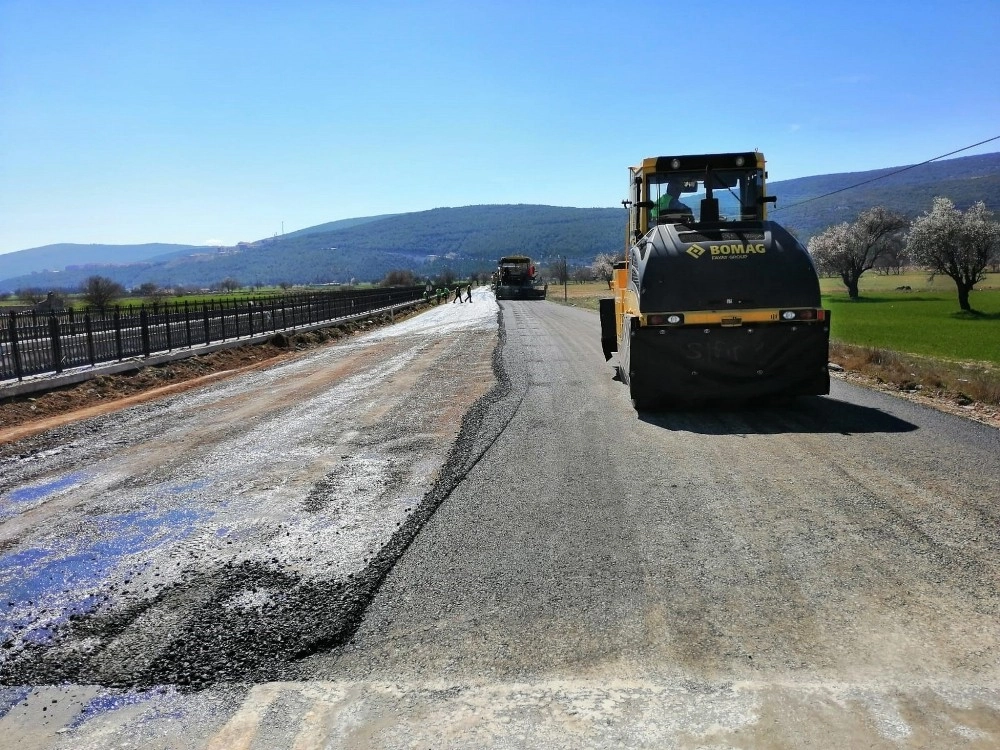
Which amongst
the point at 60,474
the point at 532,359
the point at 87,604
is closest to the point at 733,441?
the point at 87,604

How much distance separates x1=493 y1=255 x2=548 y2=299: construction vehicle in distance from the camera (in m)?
65.3

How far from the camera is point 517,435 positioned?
873 cm

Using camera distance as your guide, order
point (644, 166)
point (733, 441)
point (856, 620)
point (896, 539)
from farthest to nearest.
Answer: point (644, 166)
point (733, 441)
point (896, 539)
point (856, 620)

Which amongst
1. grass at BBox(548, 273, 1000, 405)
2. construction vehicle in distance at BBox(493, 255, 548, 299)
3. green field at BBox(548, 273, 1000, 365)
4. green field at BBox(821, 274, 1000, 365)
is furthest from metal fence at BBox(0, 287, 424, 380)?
construction vehicle in distance at BBox(493, 255, 548, 299)

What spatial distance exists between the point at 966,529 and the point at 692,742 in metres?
3.28

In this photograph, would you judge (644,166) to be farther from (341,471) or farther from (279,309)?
(279,309)

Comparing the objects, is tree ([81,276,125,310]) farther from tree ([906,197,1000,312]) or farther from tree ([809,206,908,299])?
tree ([809,206,908,299])

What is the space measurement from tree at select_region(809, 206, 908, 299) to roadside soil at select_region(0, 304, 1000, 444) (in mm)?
75209

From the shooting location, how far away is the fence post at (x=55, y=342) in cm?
1534

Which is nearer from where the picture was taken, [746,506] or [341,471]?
[746,506]

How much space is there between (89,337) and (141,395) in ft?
9.22

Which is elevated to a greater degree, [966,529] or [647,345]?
[647,345]

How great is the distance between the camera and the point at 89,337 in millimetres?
16656

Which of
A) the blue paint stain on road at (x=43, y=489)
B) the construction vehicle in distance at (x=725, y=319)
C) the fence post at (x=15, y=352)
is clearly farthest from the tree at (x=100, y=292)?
the construction vehicle in distance at (x=725, y=319)
